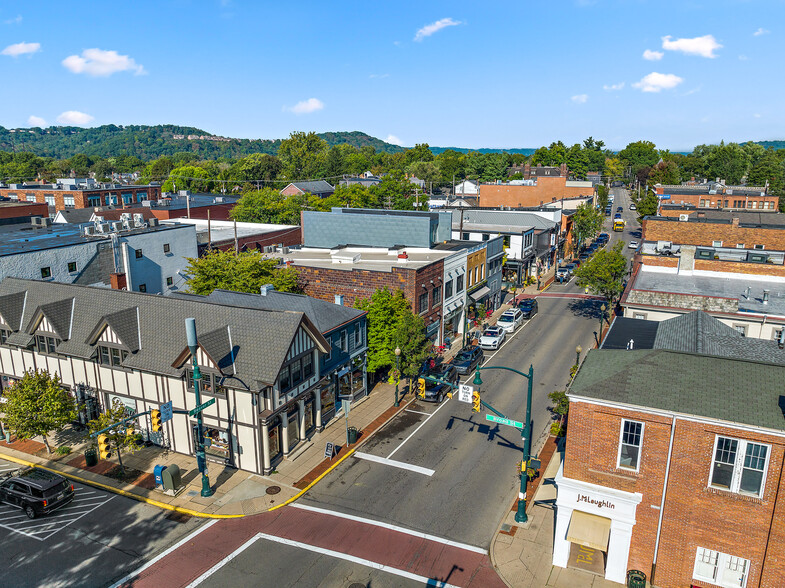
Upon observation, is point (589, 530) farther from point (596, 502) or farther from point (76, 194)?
point (76, 194)

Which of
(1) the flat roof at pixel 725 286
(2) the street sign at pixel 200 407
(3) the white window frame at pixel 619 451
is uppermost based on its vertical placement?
(1) the flat roof at pixel 725 286

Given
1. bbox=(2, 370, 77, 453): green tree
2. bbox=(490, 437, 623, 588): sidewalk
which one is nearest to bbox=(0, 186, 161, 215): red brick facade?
bbox=(2, 370, 77, 453): green tree

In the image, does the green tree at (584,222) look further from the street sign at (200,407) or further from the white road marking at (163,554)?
the white road marking at (163,554)

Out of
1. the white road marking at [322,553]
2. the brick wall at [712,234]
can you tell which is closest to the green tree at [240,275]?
the white road marking at [322,553]

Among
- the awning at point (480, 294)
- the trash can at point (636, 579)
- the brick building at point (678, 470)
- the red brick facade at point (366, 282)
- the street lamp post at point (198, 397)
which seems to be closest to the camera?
the brick building at point (678, 470)

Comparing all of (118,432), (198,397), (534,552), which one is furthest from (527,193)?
(534,552)
